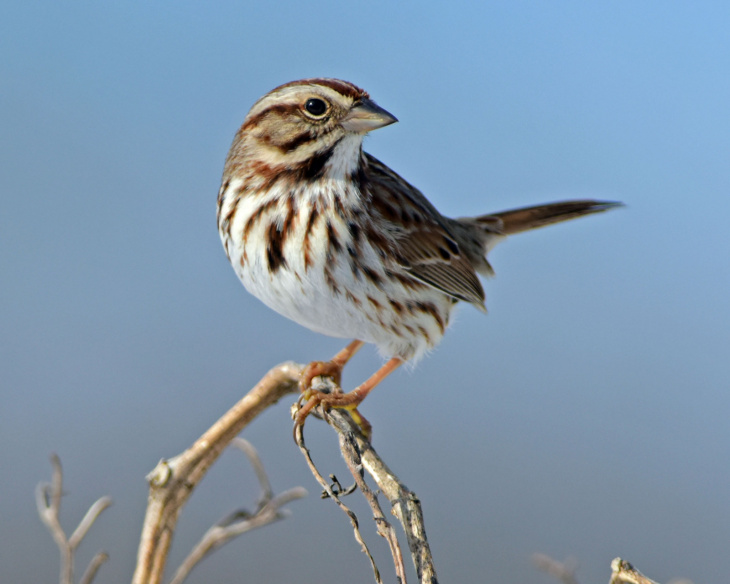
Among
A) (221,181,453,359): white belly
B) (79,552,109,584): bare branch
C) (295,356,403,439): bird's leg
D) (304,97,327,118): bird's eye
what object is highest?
(304,97,327,118): bird's eye

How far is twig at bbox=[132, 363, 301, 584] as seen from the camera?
194cm

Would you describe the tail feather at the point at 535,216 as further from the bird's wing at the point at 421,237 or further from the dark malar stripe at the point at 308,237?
the dark malar stripe at the point at 308,237

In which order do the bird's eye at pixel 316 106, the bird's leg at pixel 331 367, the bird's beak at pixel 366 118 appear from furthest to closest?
the bird's leg at pixel 331 367 → the bird's eye at pixel 316 106 → the bird's beak at pixel 366 118

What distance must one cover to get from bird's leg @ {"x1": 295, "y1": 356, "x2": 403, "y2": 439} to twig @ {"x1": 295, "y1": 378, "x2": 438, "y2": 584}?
1.44 ft

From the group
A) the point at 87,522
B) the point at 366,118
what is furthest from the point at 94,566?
the point at 366,118

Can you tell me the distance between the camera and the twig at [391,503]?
132 centimetres

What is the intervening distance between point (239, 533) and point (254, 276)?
88 cm

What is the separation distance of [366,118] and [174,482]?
1.19 metres

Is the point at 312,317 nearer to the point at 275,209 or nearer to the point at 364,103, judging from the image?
the point at 275,209

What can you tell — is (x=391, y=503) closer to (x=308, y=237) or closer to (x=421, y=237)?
(x=308, y=237)

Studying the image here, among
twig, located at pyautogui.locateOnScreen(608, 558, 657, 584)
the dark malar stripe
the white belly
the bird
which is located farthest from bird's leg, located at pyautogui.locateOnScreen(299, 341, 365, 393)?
twig, located at pyautogui.locateOnScreen(608, 558, 657, 584)

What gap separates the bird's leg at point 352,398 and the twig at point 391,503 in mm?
438

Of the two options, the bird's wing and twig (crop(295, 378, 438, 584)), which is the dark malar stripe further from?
twig (crop(295, 378, 438, 584))

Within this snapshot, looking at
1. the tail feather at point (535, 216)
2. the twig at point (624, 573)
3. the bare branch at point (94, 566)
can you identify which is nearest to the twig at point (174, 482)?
the bare branch at point (94, 566)
